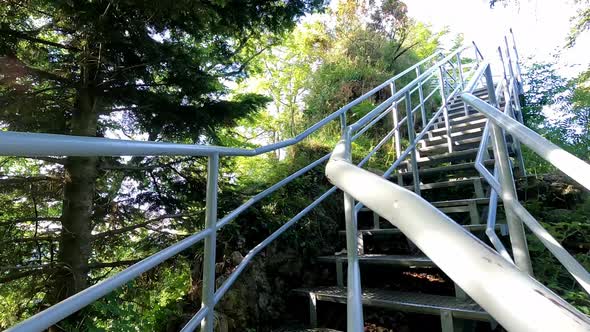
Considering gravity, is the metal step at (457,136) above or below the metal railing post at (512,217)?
above

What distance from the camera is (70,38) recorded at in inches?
102

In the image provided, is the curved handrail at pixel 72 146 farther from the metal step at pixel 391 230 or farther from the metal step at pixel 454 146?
the metal step at pixel 454 146

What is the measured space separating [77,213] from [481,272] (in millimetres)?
2519

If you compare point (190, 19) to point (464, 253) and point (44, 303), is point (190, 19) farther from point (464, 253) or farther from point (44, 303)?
point (464, 253)

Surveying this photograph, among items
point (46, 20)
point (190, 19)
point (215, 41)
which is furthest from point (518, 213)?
point (46, 20)

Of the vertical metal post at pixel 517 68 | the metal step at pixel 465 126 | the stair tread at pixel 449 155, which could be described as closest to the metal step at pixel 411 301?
the stair tread at pixel 449 155

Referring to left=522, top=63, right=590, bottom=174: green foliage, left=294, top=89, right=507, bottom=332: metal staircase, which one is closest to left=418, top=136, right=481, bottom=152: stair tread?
left=294, top=89, right=507, bottom=332: metal staircase

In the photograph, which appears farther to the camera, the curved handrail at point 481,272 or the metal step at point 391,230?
the metal step at point 391,230

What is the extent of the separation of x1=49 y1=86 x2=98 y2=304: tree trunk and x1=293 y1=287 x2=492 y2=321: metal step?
58.2 inches

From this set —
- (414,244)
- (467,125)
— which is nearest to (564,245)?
(467,125)


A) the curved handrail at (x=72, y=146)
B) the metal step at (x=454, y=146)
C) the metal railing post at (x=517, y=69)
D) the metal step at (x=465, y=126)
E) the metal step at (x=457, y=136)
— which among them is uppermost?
the metal railing post at (x=517, y=69)

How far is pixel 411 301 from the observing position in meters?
2.04

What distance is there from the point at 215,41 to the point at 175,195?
1.51 meters

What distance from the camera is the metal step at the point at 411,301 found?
1777 millimetres
